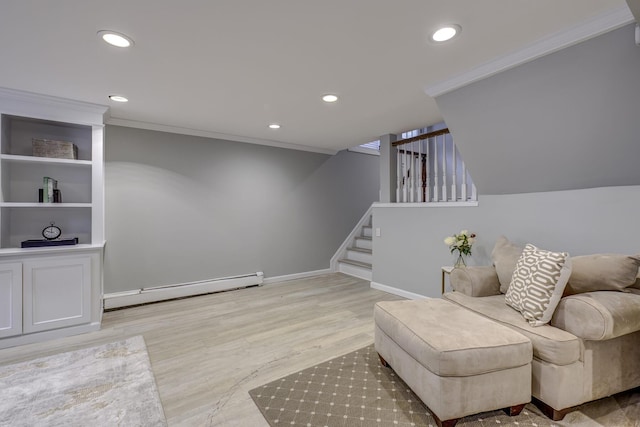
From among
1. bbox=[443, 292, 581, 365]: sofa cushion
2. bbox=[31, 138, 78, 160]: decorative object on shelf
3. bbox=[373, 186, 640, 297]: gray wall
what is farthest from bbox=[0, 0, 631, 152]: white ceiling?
bbox=[443, 292, 581, 365]: sofa cushion

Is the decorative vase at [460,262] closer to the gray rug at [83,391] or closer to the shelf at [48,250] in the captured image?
the gray rug at [83,391]

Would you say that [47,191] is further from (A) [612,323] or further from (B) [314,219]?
(A) [612,323]

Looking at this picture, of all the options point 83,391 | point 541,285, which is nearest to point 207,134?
point 83,391

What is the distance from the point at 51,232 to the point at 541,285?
14.3 feet

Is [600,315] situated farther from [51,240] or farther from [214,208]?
[51,240]

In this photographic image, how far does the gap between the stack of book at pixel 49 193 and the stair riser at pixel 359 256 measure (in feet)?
14.1

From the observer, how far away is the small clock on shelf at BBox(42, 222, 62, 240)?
2986 millimetres

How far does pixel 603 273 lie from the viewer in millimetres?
1782

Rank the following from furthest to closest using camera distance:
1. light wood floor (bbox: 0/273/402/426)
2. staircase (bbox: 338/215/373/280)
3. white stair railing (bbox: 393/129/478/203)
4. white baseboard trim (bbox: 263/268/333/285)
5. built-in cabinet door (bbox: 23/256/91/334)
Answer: staircase (bbox: 338/215/373/280), white baseboard trim (bbox: 263/268/333/285), white stair railing (bbox: 393/129/478/203), built-in cabinet door (bbox: 23/256/91/334), light wood floor (bbox: 0/273/402/426)

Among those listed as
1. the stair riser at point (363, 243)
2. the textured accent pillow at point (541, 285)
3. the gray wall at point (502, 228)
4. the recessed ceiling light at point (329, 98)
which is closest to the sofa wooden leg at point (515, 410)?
the textured accent pillow at point (541, 285)

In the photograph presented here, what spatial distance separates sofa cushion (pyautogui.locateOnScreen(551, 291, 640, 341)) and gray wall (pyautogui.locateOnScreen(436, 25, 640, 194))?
1122 mm

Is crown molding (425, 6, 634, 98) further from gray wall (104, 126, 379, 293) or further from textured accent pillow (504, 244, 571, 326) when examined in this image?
gray wall (104, 126, 379, 293)

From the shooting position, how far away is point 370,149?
5.99 m

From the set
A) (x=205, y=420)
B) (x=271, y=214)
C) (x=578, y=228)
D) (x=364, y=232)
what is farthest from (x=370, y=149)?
(x=205, y=420)
